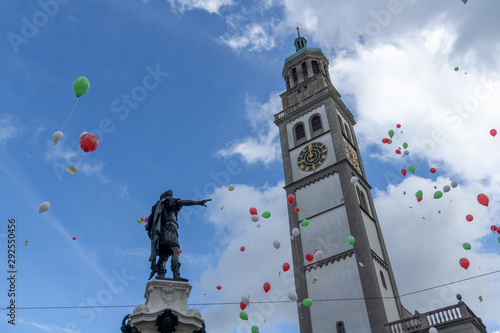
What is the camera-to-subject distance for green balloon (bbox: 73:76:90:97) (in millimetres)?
12148

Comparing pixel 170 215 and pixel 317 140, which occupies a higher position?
pixel 317 140

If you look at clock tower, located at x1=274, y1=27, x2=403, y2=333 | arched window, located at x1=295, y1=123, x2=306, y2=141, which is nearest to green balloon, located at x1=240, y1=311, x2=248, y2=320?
clock tower, located at x1=274, y1=27, x2=403, y2=333

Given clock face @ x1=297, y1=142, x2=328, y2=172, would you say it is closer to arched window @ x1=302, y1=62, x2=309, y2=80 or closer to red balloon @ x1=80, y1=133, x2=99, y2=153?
arched window @ x1=302, y1=62, x2=309, y2=80

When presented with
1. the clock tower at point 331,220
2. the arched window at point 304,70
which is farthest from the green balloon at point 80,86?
the arched window at point 304,70

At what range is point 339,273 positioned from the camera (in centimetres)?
2569

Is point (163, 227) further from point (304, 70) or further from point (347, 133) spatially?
point (304, 70)

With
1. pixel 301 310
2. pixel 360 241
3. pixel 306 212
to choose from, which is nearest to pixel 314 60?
pixel 306 212

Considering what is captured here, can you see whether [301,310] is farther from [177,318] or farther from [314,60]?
[314,60]

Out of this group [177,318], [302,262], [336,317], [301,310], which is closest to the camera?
[177,318]

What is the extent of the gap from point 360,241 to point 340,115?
12976 millimetres

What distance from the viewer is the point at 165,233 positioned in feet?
34.6

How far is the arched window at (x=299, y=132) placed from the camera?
34.9 metres

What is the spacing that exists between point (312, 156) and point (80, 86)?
22.6 meters

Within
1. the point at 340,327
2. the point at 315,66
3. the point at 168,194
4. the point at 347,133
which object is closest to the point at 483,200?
→ the point at 340,327
